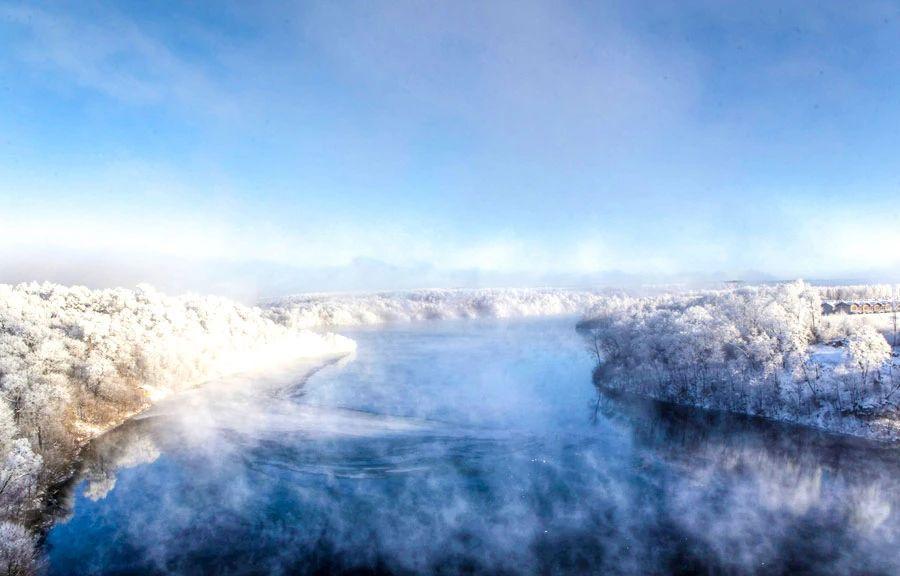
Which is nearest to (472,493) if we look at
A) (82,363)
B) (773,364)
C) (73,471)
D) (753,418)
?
(73,471)

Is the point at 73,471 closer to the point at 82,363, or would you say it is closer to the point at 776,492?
the point at 82,363

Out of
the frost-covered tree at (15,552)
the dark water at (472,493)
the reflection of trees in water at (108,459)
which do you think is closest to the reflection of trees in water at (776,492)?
the dark water at (472,493)

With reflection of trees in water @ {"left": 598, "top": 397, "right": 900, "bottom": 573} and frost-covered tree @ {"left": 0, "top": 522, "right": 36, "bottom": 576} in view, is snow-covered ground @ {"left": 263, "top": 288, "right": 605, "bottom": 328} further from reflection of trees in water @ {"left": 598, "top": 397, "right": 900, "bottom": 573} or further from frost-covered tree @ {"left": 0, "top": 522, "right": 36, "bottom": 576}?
frost-covered tree @ {"left": 0, "top": 522, "right": 36, "bottom": 576}

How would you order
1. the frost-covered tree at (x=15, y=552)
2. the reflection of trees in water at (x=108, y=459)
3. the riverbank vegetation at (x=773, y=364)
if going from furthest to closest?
the riverbank vegetation at (x=773, y=364)
the reflection of trees in water at (x=108, y=459)
the frost-covered tree at (x=15, y=552)

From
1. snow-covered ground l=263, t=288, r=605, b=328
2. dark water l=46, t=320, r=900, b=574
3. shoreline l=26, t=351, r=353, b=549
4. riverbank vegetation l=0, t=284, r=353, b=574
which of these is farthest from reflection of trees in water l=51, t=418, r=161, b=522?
snow-covered ground l=263, t=288, r=605, b=328

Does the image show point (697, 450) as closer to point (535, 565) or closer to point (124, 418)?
point (535, 565)

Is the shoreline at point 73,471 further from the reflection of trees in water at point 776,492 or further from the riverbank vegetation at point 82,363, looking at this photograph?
the reflection of trees in water at point 776,492
